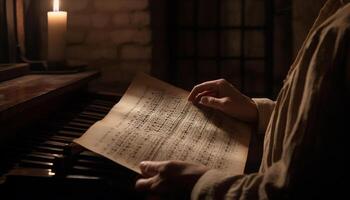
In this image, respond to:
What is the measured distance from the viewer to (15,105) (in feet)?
3.57

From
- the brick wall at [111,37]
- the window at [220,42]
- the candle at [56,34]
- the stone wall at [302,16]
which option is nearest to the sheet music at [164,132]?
the candle at [56,34]

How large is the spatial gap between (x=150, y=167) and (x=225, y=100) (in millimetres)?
478

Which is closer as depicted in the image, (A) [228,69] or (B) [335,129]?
(B) [335,129]

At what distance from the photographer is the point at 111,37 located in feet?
7.90

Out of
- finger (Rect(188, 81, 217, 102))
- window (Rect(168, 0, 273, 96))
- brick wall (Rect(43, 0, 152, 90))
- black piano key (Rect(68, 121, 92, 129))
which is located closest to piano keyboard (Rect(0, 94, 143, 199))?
black piano key (Rect(68, 121, 92, 129))

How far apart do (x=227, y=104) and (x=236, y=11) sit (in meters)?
1.89

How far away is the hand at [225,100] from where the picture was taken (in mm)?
1365

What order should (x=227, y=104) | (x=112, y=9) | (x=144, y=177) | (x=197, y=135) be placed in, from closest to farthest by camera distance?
1. (x=144, y=177)
2. (x=197, y=135)
3. (x=227, y=104)
4. (x=112, y=9)

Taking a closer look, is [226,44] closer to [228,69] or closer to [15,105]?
[228,69]

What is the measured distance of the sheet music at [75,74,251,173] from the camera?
1.04m

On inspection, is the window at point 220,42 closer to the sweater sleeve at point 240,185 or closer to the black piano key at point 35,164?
the black piano key at point 35,164

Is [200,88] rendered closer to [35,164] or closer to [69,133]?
[69,133]

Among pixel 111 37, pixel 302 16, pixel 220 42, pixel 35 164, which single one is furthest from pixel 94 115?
pixel 220 42

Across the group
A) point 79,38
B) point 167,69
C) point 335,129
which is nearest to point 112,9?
point 79,38
